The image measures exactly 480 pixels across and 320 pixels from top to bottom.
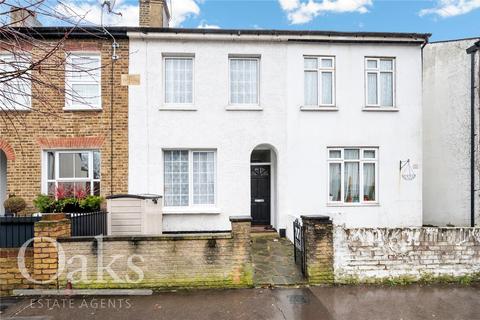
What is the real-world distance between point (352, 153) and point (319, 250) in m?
5.30

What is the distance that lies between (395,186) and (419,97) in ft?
10.2

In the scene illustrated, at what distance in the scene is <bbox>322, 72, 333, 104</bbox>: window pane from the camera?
10328 millimetres

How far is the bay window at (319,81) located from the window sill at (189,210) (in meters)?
4.65

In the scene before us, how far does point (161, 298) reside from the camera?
5348mm

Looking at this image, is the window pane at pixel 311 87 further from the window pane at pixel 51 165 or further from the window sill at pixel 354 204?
the window pane at pixel 51 165

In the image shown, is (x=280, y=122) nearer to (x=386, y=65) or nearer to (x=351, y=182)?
(x=351, y=182)

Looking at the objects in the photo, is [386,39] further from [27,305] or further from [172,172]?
[27,305]

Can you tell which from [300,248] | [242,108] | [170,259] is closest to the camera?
[170,259]

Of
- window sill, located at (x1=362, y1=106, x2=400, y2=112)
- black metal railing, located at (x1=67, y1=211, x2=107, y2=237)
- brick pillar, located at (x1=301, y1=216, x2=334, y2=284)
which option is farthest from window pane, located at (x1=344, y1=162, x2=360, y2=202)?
black metal railing, located at (x1=67, y1=211, x2=107, y2=237)

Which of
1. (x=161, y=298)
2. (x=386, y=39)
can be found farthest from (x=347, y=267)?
(x=386, y=39)

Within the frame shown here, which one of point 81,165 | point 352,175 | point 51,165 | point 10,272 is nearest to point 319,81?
point 352,175

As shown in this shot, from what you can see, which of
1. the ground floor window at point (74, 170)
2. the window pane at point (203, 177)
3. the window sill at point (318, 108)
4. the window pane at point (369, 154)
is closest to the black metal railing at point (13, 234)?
the ground floor window at point (74, 170)

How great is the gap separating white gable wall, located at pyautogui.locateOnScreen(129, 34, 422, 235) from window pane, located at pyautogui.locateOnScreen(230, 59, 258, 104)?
30 cm

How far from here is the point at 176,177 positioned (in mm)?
9953
